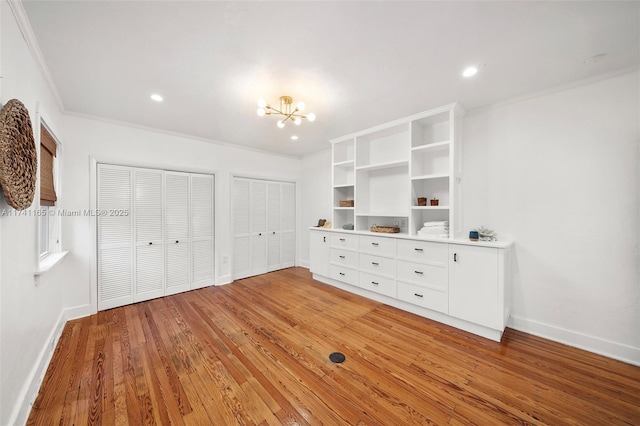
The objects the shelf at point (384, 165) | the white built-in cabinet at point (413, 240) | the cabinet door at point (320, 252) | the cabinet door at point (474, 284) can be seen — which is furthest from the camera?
the cabinet door at point (320, 252)

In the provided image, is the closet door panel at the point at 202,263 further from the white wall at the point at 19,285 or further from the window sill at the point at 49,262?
the white wall at the point at 19,285

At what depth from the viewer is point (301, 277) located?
469 centimetres

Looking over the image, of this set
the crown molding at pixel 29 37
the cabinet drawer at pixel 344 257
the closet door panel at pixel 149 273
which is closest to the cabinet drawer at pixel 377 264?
the cabinet drawer at pixel 344 257

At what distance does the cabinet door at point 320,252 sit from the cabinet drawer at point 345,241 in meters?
0.15

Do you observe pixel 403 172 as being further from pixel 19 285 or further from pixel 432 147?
pixel 19 285

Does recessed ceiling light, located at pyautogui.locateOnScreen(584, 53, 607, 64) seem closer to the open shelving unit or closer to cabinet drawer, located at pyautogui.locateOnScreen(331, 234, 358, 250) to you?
the open shelving unit

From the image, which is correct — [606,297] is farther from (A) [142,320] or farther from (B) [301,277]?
(A) [142,320]

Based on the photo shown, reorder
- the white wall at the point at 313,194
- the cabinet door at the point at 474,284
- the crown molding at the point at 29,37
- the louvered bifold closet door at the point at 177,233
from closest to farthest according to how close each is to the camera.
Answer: the crown molding at the point at 29,37
the cabinet door at the point at 474,284
the louvered bifold closet door at the point at 177,233
the white wall at the point at 313,194

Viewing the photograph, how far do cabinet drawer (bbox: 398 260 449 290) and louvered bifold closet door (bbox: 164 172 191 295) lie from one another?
3445 mm

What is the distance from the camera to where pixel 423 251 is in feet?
9.75

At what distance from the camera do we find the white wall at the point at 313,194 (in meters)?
5.06

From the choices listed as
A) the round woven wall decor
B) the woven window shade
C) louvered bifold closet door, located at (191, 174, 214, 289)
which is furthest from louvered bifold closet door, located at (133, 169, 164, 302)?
the round woven wall decor

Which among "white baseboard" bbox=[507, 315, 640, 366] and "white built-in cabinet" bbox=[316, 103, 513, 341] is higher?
"white built-in cabinet" bbox=[316, 103, 513, 341]

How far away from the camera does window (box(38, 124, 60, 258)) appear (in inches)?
88.9
